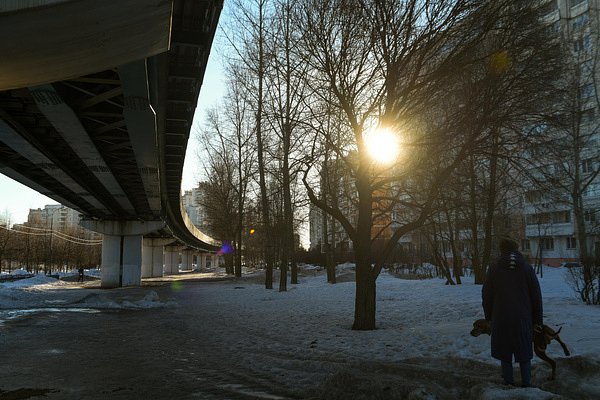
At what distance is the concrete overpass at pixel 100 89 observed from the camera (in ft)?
21.7

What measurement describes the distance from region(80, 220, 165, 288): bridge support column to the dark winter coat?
3592 cm

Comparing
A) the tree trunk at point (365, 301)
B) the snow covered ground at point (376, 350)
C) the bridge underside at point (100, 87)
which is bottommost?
the snow covered ground at point (376, 350)

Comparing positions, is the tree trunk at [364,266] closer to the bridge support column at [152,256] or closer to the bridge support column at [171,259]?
the bridge support column at [152,256]

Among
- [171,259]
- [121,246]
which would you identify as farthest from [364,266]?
[171,259]

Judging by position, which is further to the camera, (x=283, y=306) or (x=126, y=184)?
(x=126, y=184)

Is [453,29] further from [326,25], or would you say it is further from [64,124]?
[64,124]

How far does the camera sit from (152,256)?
66.6 meters

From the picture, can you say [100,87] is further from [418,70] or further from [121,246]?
[121,246]

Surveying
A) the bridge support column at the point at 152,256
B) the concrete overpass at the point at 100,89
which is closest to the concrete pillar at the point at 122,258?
the concrete overpass at the point at 100,89

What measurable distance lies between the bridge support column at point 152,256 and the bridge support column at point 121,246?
26867 mm

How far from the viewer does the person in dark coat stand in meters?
5.37

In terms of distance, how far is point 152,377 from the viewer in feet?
24.0

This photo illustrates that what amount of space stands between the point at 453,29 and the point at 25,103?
36.1ft

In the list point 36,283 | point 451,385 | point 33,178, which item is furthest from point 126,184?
point 451,385
